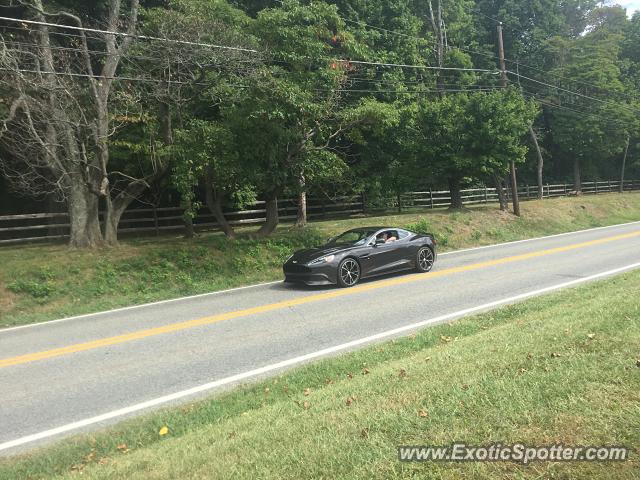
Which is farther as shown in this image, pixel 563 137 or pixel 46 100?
pixel 563 137

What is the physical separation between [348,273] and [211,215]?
42.6 feet

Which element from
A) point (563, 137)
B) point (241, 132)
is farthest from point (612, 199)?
point (241, 132)

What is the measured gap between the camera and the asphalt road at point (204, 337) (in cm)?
563

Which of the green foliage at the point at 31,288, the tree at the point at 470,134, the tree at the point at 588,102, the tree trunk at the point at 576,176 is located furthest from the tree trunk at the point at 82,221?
the tree trunk at the point at 576,176

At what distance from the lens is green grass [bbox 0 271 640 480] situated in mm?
2961

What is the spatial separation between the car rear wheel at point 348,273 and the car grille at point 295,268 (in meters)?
0.76

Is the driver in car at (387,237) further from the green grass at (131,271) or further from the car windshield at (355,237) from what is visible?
the green grass at (131,271)

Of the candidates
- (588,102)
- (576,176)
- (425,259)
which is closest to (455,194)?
(425,259)

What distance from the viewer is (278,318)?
9.07m

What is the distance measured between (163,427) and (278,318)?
4443mm

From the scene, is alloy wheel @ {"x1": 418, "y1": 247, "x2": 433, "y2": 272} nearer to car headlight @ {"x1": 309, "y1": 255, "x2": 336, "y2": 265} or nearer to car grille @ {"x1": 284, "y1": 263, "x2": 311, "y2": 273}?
car headlight @ {"x1": 309, "y1": 255, "x2": 336, "y2": 265}

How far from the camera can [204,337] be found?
8039 millimetres

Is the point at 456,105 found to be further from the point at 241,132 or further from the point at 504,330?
the point at 504,330

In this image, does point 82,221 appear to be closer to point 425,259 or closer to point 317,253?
point 317,253
